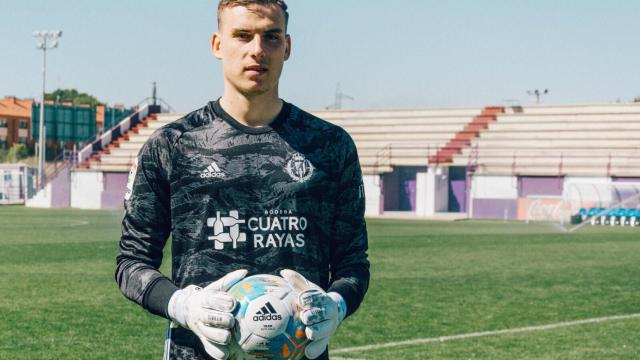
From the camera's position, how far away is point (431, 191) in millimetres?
51438

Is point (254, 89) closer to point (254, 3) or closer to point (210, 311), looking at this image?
point (254, 3)

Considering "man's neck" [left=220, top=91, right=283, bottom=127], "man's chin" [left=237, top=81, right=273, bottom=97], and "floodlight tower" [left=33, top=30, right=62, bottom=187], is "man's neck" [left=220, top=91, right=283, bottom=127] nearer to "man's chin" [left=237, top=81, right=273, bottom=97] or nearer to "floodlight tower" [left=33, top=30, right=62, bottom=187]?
"man's chin" [left=237, top=81, right=273, bottom=97]

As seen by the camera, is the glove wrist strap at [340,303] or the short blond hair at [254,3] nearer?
the glove wrist strap at [340,303]

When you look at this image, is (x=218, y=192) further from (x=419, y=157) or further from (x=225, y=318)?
(x=419, y=157)

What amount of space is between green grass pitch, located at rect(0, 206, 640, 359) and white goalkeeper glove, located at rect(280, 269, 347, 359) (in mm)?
6075

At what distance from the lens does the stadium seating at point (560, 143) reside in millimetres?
47750

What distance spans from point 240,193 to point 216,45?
514 mm

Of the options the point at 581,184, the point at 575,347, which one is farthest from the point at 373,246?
the point at 581,184

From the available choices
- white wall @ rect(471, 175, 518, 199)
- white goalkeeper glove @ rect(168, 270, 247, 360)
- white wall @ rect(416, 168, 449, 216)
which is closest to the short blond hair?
white goalkeeper glove @ rect(168, 270, 247, 360)

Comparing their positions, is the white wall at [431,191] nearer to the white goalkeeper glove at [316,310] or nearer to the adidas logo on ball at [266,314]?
the white goalkeeper glove at [316,310]

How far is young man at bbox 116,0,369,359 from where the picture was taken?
3.45 metres

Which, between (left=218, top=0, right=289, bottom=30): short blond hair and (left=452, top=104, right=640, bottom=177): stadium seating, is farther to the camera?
(left=452, top=104, right=640, bottom=177): stadium seating

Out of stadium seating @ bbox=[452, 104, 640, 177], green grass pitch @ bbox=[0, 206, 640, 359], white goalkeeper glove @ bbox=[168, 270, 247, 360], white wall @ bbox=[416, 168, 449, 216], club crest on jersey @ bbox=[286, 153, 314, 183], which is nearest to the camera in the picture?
white goalkeeper glove @ bbox=[168, 270, 247, 360]

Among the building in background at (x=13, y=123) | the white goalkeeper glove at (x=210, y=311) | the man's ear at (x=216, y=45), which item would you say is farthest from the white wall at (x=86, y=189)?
the white goalkeeper glove at (x=210, y=311)
